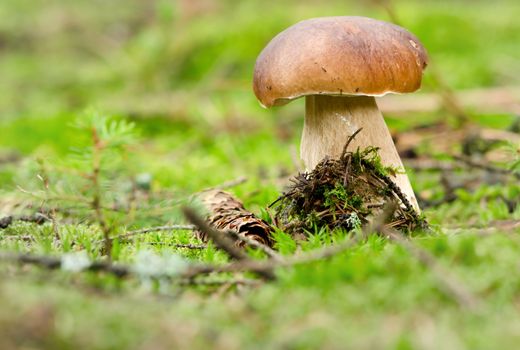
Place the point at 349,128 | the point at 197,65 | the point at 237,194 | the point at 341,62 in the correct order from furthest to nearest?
the point at 197,65 < the point at 237,194 < the point at 349,128 < the point at 341,62

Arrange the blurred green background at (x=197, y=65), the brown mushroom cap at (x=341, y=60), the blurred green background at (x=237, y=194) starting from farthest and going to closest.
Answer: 1. the blurred green background at (x=197, y=65)
2. the brown mushroom cap at (x=341, y=60)
3. the blurred green background at (x=237, y=194)

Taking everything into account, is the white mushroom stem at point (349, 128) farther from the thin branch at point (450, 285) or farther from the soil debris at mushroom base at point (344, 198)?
the thin branch at point (450, 285)

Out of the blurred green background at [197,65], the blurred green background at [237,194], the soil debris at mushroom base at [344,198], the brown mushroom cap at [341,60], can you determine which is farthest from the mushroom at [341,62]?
the blurred green background at [197,65]

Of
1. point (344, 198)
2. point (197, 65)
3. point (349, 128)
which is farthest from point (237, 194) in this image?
point (197, 65)

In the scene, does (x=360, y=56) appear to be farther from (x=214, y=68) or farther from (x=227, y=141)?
(x=214, y=68)

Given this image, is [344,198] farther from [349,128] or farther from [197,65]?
[197,65]

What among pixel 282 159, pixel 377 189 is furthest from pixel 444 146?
pixel 377 189
